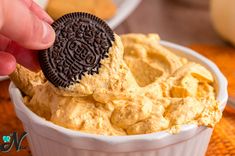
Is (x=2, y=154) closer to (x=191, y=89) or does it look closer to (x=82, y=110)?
(x=82, y=110)

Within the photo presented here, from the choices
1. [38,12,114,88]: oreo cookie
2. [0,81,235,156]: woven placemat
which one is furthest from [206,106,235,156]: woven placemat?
[38,12,114,88]: oreo cookie

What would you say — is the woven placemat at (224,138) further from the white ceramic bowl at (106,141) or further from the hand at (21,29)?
the hand at (21,29)

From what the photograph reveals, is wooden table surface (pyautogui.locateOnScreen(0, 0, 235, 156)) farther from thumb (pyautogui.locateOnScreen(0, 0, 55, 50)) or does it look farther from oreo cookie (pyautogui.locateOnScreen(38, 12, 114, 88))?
thumb (pyautogui.locateOnScreen(0, 0, 55, 50))

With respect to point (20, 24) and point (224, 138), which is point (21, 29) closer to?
point (20, 24)

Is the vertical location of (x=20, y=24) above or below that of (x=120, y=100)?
above

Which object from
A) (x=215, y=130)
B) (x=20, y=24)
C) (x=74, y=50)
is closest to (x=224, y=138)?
(x=215, y=130)
